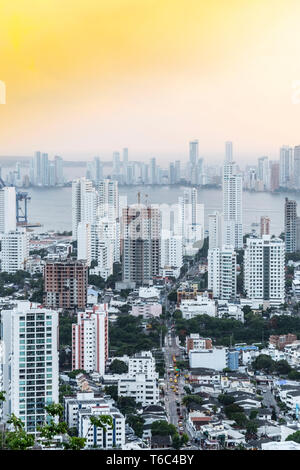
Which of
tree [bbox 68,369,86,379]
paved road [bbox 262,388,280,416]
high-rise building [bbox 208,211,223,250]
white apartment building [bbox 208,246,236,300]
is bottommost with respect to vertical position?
paved road [bbox 262,388,280,416]

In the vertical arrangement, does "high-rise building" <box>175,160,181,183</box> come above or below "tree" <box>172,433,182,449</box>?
above

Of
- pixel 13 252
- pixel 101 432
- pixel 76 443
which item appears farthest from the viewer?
pixel 13 252

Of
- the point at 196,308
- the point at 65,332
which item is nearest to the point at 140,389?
the point at 65,332

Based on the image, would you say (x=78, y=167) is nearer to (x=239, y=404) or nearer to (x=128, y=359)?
(x=128, y=359)

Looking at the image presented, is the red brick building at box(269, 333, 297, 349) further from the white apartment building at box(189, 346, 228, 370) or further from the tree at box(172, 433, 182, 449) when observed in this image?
the tree at box(172, 433, 182, 449)

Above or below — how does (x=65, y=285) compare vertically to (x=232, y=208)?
below

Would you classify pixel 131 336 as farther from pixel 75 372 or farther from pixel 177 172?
pixel 177 172

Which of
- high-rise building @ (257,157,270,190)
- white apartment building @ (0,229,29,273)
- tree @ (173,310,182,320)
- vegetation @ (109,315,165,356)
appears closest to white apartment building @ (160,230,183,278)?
high-rise building @ (257,157,270,190)
